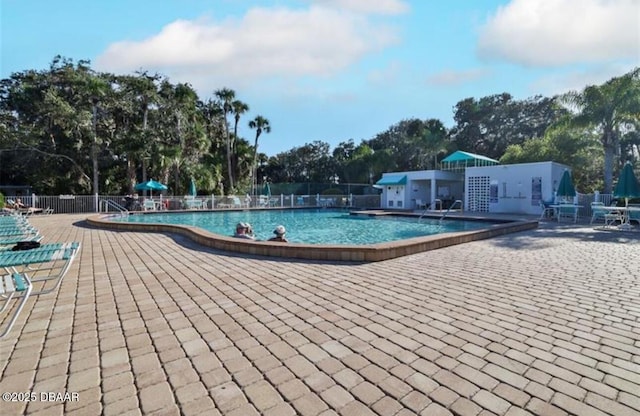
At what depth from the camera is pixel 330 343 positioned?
2.56 m

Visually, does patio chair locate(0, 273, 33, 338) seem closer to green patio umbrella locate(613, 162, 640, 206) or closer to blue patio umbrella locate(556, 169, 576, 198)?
green patio umbrella locate(613, 162, 640, 206)

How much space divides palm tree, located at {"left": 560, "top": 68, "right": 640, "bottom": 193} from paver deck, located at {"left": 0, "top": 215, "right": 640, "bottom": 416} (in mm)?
14829

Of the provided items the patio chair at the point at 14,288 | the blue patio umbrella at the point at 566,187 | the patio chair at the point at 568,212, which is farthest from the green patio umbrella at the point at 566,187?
the patio chair at the point at 14,288

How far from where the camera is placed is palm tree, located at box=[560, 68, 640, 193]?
14.9m

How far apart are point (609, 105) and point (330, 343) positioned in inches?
758

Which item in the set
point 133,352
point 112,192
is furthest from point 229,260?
point 112,192

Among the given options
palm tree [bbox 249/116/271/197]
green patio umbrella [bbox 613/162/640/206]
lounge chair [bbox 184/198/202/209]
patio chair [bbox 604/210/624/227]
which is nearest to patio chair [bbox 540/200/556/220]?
patio chair [bbox 604/210/624/227]

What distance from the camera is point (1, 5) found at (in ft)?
16.7

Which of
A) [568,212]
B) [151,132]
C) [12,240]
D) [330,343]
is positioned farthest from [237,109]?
[330,343]

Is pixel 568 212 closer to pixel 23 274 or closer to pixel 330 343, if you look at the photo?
→ pixel 330 343

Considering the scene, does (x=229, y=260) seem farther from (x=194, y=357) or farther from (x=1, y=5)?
(x=1, y=5)

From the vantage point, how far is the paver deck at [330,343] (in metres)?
1.86

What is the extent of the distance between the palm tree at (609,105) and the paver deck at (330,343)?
48.7 feet

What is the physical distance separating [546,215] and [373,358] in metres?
16.9
